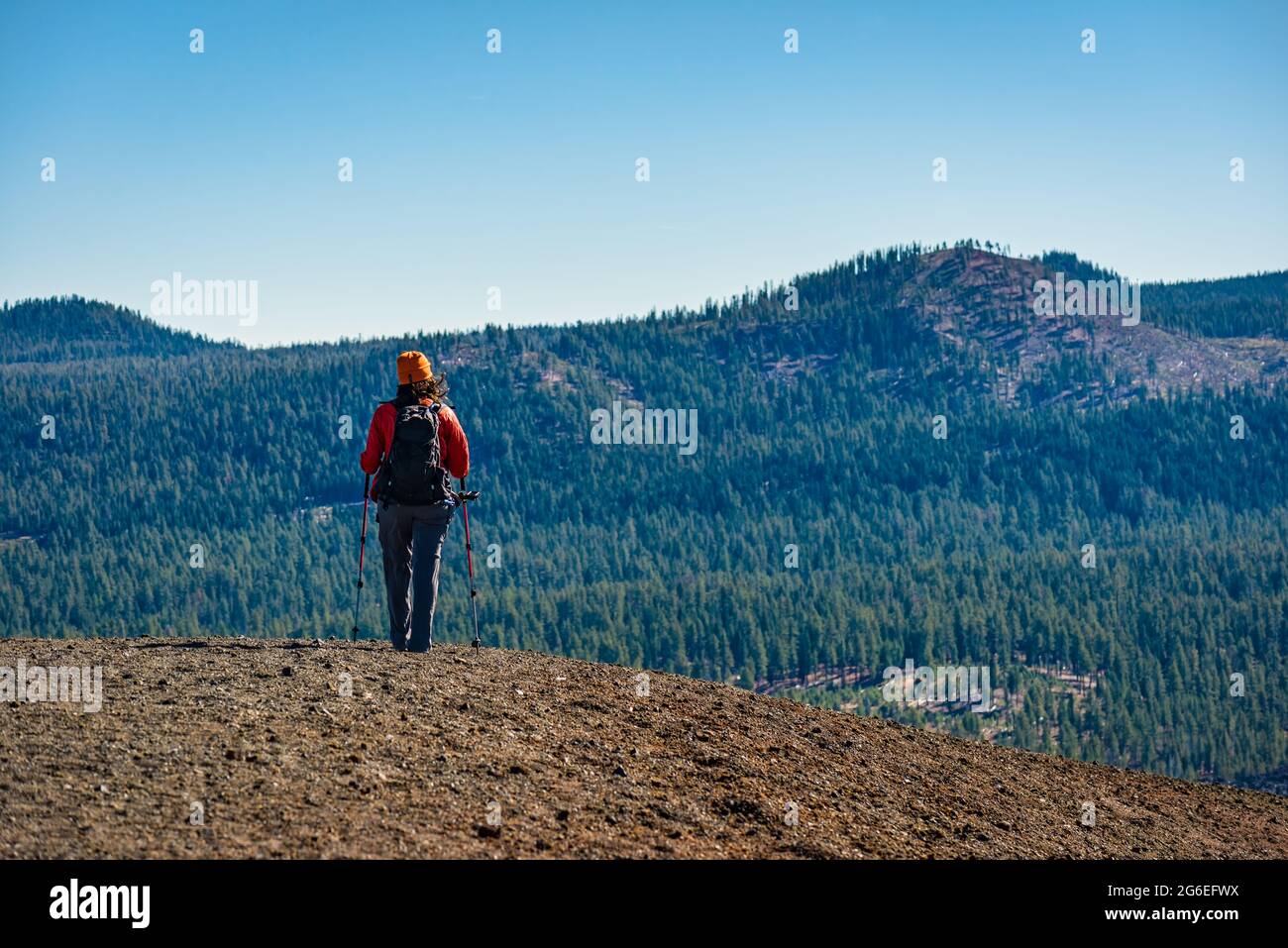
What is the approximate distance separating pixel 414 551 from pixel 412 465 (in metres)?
1.16

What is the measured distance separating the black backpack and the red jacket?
17cm

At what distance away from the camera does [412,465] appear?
18.7 metres

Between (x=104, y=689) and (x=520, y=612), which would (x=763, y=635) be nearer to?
(x=520, y=612)

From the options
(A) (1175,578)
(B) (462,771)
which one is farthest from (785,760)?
(A) (1175,578)

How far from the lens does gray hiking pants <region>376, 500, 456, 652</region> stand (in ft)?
61.9

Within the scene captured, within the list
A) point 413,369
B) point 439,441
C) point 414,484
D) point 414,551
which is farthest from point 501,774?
point 413,369

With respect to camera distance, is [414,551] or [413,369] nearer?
[414,551]

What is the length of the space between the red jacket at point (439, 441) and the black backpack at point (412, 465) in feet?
0.57

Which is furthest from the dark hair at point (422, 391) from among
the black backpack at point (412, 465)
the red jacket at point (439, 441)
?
the black backpack at point (412, 465)

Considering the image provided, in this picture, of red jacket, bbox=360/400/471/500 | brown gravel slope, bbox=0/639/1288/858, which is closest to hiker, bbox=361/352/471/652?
red jacket, bbox=360/400/471/500

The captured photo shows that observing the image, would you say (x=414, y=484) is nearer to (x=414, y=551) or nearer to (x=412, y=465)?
(x=412, y=465)

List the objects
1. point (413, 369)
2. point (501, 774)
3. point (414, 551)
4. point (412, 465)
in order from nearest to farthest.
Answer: point (501, 774) → point (412, 465) → point (414, 551) → point (413, 369)

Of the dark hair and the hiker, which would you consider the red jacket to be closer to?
the hiker
